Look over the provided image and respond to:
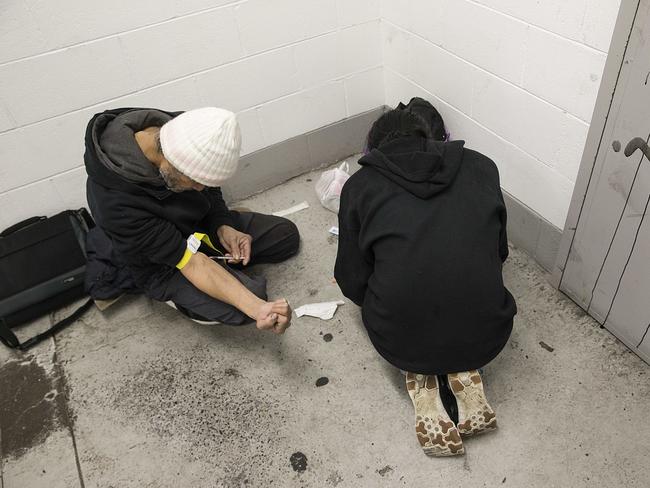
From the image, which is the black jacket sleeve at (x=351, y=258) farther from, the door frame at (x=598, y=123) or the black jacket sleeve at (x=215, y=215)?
the door frame at (x=598, y=123)

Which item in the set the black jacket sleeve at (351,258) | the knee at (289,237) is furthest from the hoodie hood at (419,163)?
the knee at (289,237)

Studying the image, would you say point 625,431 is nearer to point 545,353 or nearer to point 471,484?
point 545,353

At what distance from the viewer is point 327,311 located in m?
1.87

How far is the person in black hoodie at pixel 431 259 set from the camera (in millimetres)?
1226

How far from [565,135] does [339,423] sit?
3.74ft

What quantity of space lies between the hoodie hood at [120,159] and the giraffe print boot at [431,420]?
961 millimetres

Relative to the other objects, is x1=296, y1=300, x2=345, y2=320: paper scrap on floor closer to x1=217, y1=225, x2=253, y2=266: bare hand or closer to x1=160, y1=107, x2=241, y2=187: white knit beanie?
x1=217, y1=225, x2=253, y2=266: bare hand

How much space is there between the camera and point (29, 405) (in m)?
1.74

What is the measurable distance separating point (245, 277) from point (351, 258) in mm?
491

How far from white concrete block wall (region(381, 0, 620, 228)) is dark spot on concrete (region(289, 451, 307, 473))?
116cm

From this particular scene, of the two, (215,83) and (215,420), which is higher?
(215,83)

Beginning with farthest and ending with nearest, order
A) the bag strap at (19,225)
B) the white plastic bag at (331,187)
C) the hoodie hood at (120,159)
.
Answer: the white plastic bag at (331,187), the bag strap at (19,225), the hoodie hood at (120,159)

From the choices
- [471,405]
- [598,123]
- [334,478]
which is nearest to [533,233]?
[598,123]

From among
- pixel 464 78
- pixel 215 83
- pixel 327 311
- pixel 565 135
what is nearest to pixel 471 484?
pixel 327 311
